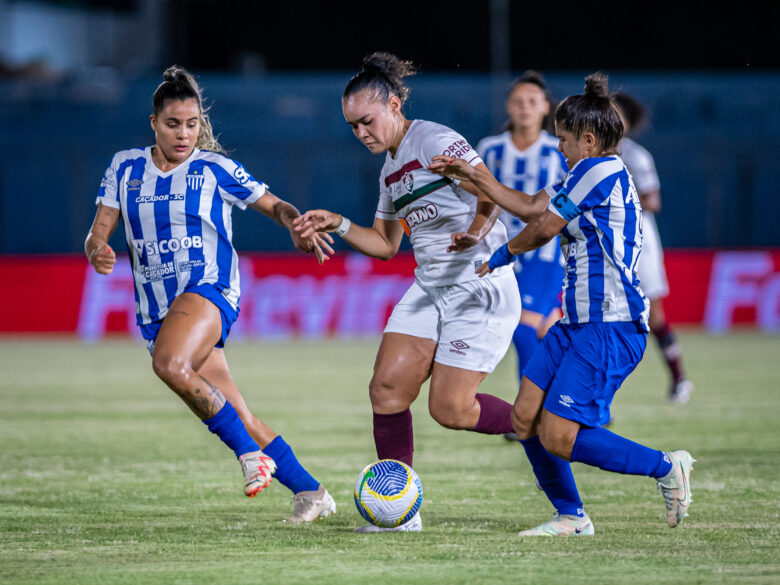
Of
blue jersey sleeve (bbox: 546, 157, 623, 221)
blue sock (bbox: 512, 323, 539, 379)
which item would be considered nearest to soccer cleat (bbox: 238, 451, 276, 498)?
blue jersey sleeve (bbox: 546, 157, 623, 221)

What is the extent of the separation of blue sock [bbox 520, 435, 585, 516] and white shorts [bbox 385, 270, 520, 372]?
1.68 feet

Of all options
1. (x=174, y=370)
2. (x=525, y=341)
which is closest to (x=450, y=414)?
(x=174, y=370)

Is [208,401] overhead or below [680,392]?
overhead

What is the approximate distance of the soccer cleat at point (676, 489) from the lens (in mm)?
4684

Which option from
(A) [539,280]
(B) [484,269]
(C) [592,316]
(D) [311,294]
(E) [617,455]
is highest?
(B) [484,269]

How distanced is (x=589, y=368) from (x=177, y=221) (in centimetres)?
195

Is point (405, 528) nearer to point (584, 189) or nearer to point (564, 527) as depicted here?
point (564, 527)

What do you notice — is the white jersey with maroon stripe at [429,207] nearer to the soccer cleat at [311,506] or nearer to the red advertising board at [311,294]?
the soccer cleat at [311,506]

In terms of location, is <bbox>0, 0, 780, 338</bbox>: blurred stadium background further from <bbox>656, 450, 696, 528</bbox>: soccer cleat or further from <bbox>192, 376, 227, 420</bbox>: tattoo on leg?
<bbox>656, 450, 696, 528</bbox>: soccer cleat

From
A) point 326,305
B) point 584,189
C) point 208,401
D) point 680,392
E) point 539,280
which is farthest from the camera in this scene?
point 326,305

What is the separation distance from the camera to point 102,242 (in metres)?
5.29

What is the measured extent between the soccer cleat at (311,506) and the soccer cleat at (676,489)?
1473 mm

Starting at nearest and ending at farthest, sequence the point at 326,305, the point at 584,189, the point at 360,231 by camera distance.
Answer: the point at 584,189 < the point at 360,231 < the point at 326,305

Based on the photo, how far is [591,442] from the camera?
470 centimetres
